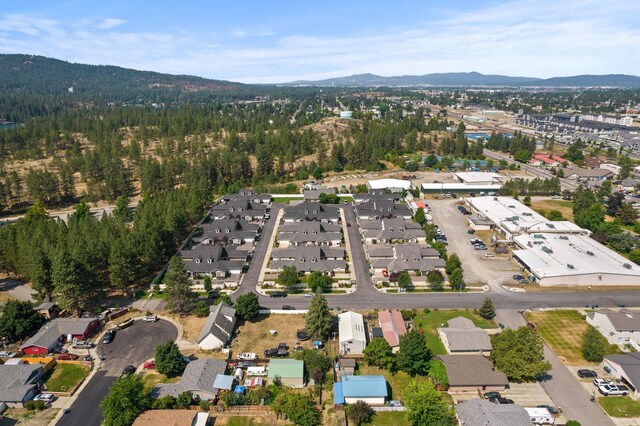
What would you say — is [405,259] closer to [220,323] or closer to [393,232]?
[393,232]

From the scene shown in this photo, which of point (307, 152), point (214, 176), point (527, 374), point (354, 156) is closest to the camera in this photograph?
point (527, 374)

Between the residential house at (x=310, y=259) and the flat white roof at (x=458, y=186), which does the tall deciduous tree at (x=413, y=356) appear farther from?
the flat white roof at (x=458, y=186)

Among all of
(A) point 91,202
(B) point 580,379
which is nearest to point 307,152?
(A) point 91,202

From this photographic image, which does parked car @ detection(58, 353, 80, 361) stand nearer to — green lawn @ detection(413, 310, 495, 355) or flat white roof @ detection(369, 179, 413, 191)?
green lawn @ detection(413, 310, 495, 355)

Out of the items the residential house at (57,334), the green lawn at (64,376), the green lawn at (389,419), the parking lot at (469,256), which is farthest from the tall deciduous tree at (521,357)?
the residential house at (57,334)

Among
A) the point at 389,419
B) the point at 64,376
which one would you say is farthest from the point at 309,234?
the point at 64,376

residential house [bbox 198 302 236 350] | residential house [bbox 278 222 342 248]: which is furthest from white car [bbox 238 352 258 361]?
residential house [bbox 278 222 342 248]

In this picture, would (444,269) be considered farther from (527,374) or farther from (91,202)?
(91,202)
